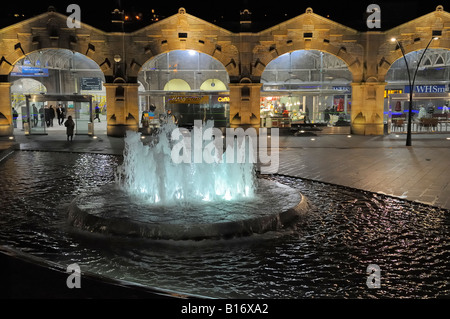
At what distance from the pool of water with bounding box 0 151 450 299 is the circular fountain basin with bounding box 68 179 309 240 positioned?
18 centimetres

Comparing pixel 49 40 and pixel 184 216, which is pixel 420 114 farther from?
pixel 184 216

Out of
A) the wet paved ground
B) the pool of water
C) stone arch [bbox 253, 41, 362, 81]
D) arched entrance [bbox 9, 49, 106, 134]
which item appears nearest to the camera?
the pool of water

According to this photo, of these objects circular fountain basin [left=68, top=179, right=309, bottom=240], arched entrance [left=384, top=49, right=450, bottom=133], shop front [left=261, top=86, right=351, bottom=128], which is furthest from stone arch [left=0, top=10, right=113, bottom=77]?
arched entrance [left=384, top=49, right=450, bottom=133]

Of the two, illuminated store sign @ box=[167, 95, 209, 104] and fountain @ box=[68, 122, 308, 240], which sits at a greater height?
illuminated store sign @ box=[167, 95, 209, 104]

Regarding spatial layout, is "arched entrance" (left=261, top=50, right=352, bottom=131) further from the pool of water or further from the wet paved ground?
the pool of water

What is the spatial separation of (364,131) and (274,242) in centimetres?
2127

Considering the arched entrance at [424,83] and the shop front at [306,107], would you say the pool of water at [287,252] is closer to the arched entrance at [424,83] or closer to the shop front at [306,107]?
the shop front at [306,107]

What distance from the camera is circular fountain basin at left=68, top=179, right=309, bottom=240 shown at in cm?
775

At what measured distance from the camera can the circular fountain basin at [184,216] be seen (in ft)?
25.4

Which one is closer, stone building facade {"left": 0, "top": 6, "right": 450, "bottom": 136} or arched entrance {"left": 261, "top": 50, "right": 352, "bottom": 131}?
stone building facade {"left": 0, "top": 6, "right": 450, "bottom": 136}

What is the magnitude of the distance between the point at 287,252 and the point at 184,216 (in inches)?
81.5

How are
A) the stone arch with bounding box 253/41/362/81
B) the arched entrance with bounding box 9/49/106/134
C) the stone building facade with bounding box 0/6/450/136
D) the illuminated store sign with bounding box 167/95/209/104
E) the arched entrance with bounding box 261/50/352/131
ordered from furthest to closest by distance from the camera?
the arched entrance with bounding box 261/50/352/131 < the arched entrance with bounding box 9/49/106/134 < the illuminated store sign with bounding box 167/95/209/104 < the stone arch with bounding box 253/41/362/81 < the stone building facade with bounding box 0/6/450/136
